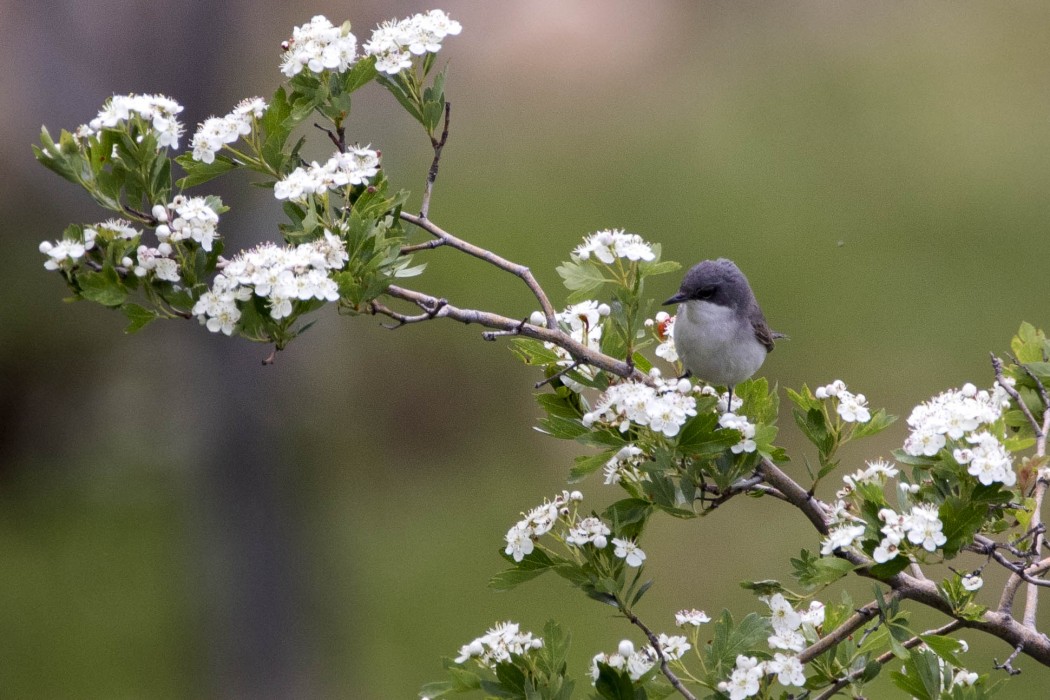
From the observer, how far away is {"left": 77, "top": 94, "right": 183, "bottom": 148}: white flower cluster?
2.12 metres

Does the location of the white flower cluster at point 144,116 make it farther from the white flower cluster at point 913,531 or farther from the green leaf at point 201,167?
the white flower cluster at point 913,531

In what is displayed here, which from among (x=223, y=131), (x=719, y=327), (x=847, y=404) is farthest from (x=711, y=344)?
(x=223, y=131)

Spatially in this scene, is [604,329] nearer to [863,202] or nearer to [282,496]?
[282,496]

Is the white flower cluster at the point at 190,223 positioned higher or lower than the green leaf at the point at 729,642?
higher

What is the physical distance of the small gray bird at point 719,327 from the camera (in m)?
2.67

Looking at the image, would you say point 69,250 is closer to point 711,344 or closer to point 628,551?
point 628,551

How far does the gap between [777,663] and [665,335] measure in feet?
3.30

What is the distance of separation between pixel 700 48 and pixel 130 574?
948 centimetres

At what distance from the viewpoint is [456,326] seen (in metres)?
9.67

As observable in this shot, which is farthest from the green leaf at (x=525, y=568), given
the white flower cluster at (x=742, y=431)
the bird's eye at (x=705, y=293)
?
the bird's eye at (x=705, y=293)

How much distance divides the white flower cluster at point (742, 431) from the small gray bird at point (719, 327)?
0.36 m

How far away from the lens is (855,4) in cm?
1428

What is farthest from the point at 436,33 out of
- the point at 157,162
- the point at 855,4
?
the point at 855,4

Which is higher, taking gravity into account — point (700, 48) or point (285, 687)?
point (700, 48)
